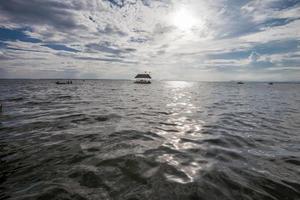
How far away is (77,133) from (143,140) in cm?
345

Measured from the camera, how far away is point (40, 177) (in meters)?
4.44

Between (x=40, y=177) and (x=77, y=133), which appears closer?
(x=40, y=177)

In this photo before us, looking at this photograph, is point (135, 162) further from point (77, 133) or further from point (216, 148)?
point (77, 133)

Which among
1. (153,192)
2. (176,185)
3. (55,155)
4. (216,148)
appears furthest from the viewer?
(216,148)

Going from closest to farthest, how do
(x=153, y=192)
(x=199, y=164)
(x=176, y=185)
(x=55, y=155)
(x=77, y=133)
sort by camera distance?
(x=153, y=192), (x=176, y=185), (x=199, y=164), (x=55, y=155), (x=77, y=133)

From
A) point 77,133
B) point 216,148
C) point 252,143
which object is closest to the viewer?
point 216,148

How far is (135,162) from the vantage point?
5430 millimetres

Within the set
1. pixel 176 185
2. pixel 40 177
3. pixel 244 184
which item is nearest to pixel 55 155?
pixel 40 177

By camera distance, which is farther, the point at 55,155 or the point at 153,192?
the point at 55,155

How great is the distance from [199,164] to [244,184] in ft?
4.49

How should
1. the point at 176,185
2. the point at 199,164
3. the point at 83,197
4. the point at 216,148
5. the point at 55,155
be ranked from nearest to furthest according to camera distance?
the point at 83,197 < the point at 176,185 < the point at 199,164 < the point at 55,155 < the point at 216,148

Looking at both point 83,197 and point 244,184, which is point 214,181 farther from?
point 83,197

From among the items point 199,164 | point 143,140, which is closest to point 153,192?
point 199,164

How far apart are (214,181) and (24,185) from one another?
4825 mm
